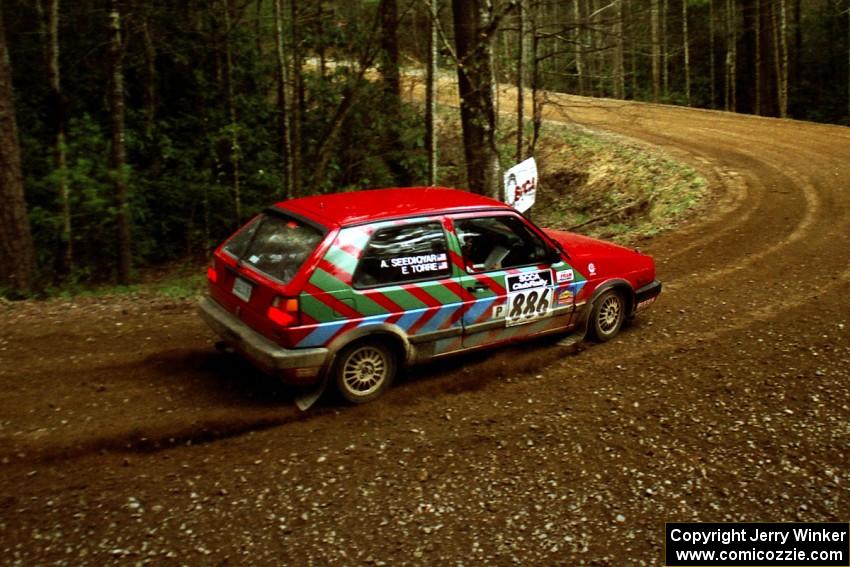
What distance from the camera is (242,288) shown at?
5.76 meters

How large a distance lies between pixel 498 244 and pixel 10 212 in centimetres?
733

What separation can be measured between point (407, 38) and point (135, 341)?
15764 mm

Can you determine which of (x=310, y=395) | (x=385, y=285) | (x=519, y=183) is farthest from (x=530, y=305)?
(x=519, y=183)

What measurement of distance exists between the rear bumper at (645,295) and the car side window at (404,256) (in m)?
2.37

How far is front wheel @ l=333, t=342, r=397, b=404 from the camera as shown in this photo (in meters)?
5.57

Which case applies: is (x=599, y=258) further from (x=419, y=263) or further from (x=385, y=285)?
(x=385, y=285)

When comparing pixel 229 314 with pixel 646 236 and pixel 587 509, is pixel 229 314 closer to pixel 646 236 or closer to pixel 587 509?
pixel 587 509

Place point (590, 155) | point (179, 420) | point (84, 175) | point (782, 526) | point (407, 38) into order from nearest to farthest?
point (782, 526) → point (179, 420) → point (84, 175) → point (590, 155) → point (407, 38)

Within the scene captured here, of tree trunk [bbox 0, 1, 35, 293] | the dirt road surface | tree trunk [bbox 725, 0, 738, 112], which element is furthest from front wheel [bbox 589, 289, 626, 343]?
tree trunk [bbox 725, 0, 738, 112]

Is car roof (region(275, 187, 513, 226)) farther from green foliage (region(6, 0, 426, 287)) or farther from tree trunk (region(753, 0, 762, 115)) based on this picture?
tree trunk (region(753, 0, 762, 115))

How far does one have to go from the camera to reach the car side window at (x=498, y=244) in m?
6.18

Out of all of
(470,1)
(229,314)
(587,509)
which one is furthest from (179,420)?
(470,1)

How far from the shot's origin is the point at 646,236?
37.4 feet

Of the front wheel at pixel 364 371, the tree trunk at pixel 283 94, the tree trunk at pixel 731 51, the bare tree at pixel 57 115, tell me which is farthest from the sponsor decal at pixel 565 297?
the tree trunk at pixel 731 51
